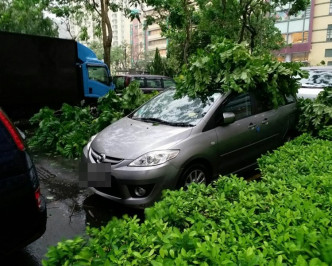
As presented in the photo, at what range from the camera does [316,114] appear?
5086 millimetres

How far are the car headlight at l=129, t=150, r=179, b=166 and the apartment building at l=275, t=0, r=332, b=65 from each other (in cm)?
4523

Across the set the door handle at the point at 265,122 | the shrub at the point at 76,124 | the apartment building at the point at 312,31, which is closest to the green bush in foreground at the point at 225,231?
the door handle at the point at 265,122

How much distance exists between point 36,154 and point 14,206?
14.0 feet

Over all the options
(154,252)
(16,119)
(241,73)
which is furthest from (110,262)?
(16,119)

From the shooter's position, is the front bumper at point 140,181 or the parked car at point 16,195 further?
the front bumper at point 140,181

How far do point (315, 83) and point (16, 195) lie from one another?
772 centimetres

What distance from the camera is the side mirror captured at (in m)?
3.88

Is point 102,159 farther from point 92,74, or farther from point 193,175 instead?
point 92,74

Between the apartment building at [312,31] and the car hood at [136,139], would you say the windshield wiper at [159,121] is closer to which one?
the car hood at [136,139]

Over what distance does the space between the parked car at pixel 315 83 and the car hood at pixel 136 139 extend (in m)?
4.96

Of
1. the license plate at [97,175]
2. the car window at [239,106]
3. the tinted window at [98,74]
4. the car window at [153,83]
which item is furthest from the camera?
the car window at [153,83]

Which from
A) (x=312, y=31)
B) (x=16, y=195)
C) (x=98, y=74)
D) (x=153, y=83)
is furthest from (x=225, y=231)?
(x=312, y=31)

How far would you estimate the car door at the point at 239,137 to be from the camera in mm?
3979

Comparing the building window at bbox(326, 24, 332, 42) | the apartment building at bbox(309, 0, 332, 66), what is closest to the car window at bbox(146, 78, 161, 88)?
the apartment building at bbox(309, 0, 332, 66)
